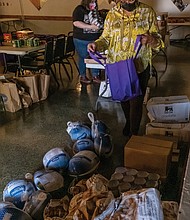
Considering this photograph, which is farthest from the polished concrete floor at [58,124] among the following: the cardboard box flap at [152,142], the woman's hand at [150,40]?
the woman's hand at [150,40]

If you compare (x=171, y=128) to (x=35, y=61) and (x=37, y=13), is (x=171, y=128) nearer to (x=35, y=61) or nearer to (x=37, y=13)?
(x=35, y=61)

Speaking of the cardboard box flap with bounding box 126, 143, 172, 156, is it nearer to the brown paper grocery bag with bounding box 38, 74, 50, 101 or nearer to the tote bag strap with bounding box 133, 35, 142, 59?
the tote bag strap with bounding box 133, 35, 142, 59

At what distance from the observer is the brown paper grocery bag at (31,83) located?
3914mm

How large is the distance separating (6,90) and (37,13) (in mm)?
5891

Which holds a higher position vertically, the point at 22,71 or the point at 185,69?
the point at 22,71

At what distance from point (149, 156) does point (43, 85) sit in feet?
7.45

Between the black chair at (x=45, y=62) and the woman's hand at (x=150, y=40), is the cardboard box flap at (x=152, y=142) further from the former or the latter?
the black chair at (x=45, y=62)

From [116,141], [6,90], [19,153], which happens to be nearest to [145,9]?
[116,141]

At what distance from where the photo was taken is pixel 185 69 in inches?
218

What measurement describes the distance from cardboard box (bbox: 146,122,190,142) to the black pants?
18cm

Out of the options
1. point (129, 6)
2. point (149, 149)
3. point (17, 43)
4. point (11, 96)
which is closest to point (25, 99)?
point (11, 96)

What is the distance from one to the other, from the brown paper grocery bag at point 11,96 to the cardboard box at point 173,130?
1805 millimetres

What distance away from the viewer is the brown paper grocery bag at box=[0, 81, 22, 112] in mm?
3666

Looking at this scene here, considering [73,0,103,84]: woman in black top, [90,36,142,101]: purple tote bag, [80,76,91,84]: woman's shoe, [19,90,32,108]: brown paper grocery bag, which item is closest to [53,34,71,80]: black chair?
[73,0,103,84]: woman in black top
